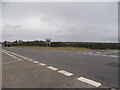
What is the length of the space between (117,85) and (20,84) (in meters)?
3.21

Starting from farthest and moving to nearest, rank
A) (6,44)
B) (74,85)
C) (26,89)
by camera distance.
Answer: (6,44) < (74,85) < (26,89)

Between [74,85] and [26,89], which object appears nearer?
[26,89]

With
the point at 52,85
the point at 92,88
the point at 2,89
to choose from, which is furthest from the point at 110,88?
the point at 2,89

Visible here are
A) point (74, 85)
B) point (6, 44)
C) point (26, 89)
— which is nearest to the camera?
point (26, 89)

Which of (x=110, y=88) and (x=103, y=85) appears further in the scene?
(x=103, y=85)

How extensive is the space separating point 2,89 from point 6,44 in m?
63.7

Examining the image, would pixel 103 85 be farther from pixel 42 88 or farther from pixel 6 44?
pixel 6 44

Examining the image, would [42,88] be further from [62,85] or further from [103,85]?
[103,85]

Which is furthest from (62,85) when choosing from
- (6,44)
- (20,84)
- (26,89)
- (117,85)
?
(6,44)

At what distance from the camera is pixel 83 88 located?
12.0 ft

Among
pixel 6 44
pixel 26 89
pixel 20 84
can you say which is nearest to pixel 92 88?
pixel 26 89

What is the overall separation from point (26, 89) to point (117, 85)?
2906mm

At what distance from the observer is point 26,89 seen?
11.8ft

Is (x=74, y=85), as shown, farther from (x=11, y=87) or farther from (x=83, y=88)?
(x=11, y=87)
